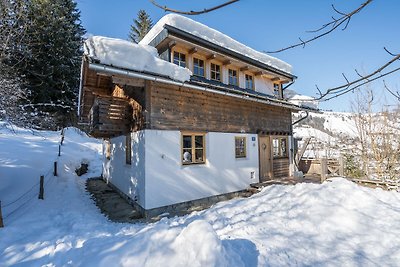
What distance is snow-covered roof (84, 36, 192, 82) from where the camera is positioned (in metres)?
6.01

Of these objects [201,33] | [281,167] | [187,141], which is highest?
[201,33]

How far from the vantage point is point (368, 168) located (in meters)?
11.1

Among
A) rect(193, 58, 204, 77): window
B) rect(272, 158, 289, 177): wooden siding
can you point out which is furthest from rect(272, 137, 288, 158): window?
rect(193, 58, 204, 77): window

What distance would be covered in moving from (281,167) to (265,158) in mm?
1466

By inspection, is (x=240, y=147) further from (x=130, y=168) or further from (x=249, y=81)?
(x=130, y=168)

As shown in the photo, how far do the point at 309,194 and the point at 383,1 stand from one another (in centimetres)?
589

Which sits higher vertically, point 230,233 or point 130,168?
point 130,168

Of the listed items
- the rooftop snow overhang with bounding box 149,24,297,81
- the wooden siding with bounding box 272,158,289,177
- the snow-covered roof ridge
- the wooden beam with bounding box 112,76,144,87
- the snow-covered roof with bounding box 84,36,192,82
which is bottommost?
the wooden siding with bounding box 272,158,289,177

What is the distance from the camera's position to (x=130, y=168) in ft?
28.2

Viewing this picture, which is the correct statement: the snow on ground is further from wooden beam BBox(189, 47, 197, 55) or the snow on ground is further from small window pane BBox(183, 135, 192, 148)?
wooden beam BBox(189, 47, 197, 55)

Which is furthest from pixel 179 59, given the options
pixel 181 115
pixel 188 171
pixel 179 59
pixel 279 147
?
pixel 279 147

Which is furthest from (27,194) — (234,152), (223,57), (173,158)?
(223,57)

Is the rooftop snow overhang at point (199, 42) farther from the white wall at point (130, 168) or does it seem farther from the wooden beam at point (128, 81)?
the white wall at point (130, 168)

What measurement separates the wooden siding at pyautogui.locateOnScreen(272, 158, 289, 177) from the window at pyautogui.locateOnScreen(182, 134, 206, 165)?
16.1 ft
